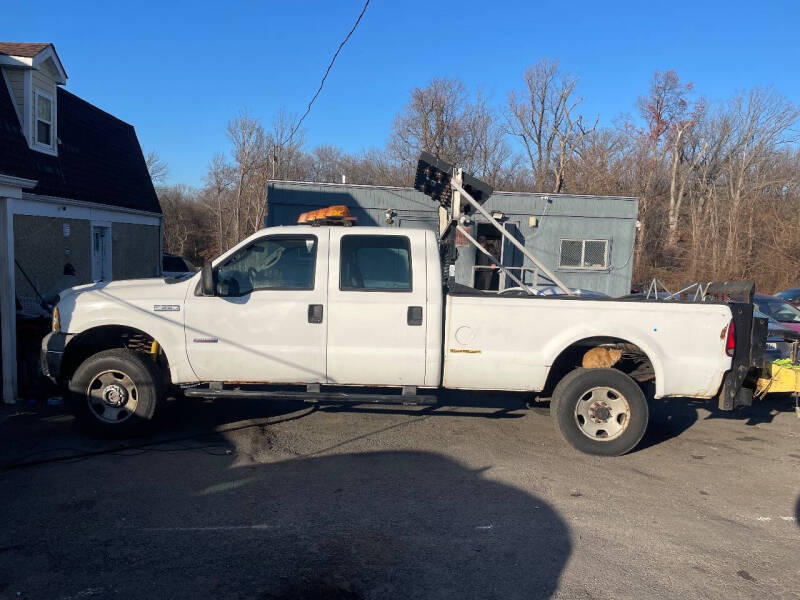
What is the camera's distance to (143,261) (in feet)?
51.2

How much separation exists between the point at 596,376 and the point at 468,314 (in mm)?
1384

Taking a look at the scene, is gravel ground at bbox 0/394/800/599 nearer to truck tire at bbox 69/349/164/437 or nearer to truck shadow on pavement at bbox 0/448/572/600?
truck shadow on pavement at bbox 0/448/572/600

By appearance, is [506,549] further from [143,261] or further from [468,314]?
[143,261]

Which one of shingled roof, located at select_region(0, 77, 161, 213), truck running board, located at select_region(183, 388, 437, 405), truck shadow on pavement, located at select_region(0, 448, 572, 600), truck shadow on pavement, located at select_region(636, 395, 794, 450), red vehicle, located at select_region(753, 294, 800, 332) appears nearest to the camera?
truck shadow on pavement, located at select_region(0, 448, 572, 600)

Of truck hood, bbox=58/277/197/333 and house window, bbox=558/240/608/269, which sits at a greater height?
house window, bbox=558/240/608/269

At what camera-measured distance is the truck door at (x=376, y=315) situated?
230 inches

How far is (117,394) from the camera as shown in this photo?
5883 millimetres

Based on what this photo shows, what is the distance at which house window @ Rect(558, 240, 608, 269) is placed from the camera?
17609 mm

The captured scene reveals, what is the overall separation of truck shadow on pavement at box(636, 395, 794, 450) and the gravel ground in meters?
0.10

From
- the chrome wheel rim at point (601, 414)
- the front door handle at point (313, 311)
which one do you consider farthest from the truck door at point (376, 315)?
the chrome wheel rim at point (601, 414)

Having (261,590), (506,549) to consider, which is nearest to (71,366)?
(261,590)

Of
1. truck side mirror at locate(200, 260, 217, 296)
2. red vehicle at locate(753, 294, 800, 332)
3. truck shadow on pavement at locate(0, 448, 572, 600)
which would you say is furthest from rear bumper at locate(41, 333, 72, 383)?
red vehicle at locate(753, 294, 800, 332)

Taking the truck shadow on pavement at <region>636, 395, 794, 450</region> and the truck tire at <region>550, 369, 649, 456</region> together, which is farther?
the truck shadow on pavement at <region>636, 395, 794, 450</region>

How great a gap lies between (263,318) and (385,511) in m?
2.30
